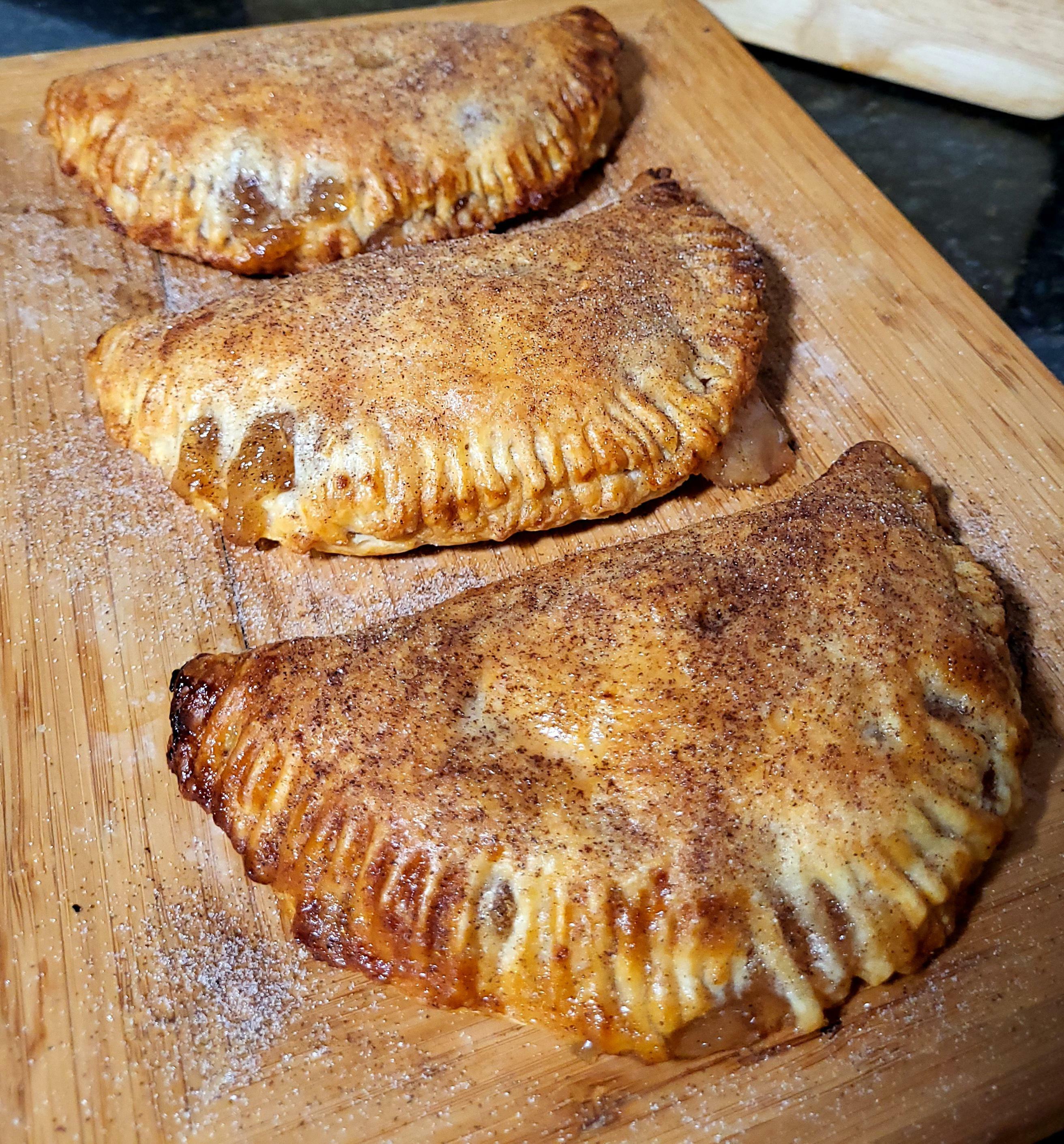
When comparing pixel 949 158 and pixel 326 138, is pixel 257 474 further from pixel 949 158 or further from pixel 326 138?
pixel 949 158

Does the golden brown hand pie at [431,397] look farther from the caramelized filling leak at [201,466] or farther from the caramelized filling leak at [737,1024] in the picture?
the caramelized filling leak at [737,1024]

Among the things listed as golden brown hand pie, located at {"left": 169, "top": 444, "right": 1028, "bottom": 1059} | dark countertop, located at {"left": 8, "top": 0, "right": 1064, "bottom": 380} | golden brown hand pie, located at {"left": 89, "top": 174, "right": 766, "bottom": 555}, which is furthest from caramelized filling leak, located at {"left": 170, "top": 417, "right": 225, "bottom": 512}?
dark countertop, located at {"left": 8, "top": 0, "right": 1064, "bottom": 380}

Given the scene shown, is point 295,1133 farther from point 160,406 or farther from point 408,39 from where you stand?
point 408,39

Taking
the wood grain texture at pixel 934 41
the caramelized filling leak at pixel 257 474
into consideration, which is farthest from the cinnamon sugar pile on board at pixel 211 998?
the wood grain texture at pixel 934 41

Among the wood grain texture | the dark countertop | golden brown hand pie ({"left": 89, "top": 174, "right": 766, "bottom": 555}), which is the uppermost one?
the wood grain texture

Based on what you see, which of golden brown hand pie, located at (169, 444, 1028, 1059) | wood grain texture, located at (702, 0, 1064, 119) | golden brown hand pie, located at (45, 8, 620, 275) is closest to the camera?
golden brown hand pie, located at (169, 444, 1028, 1059)

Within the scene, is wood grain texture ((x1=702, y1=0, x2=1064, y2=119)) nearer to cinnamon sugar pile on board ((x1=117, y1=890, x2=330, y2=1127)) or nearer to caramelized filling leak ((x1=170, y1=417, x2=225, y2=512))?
caramelized filling leak ((x1=170, y1=417, x2=225, y2=512))

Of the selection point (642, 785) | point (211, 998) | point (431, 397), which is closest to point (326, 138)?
point (431, 397)
